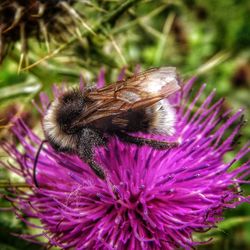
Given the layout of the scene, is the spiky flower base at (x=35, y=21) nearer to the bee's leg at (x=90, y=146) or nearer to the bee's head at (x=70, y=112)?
the bee's head at (x=70, y=112)

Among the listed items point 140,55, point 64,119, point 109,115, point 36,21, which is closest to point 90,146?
point 64,119

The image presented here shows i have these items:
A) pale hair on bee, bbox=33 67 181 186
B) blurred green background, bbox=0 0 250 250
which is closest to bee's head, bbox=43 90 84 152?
pale hair on bee, bbox=33 67 181 186

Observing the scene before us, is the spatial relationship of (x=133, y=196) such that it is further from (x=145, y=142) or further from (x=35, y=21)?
(x=35, y=21)

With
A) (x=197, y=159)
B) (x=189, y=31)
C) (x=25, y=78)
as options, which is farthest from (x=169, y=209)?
(x=189, y=31)

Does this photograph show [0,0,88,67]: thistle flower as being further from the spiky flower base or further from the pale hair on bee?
the pale hair on bee

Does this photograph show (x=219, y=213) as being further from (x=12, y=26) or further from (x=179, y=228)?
(x=12, y=26)

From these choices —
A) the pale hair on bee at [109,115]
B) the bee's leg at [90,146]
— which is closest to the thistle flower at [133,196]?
the bee's leg at [90,146]
